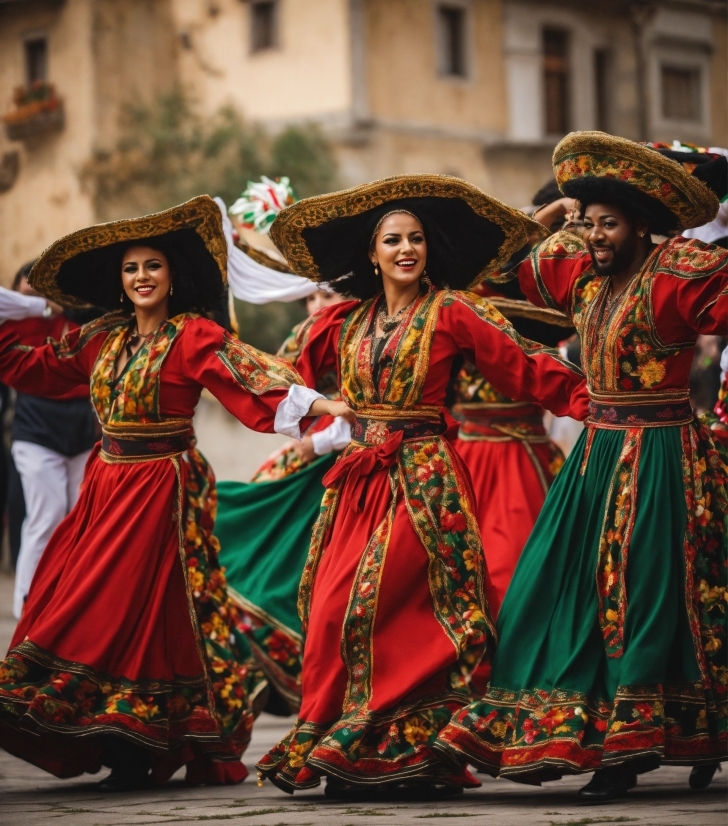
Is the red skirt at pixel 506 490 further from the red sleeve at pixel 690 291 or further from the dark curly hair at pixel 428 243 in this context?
the red sleeve at pixel 690 291

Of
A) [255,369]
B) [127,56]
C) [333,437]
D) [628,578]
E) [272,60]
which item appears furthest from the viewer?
[272,60]

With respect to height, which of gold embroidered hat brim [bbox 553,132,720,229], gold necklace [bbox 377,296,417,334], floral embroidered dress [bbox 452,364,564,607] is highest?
gold embroidered hat brim [bbox 553,132,720,229]

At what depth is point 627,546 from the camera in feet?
18.2

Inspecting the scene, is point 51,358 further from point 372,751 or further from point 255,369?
point 372,751

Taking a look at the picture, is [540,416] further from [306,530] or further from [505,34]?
[505,34]

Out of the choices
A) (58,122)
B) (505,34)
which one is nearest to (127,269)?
(58,122)

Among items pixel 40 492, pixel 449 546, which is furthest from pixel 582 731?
pixel 40 492

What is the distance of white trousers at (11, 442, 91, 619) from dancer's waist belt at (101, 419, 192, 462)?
9.28 feet

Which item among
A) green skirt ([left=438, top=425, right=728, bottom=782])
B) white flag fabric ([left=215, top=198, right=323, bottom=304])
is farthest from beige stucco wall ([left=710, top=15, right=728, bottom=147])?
green skirt ([left=438, top=425, right=728, bottom=782])

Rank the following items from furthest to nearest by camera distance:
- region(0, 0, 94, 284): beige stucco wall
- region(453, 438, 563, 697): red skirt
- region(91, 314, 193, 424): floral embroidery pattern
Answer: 1. region(0, 0, 94, 284): beige stucco wall
2. region(453, 438, 563, 697): red skirt
3. region(91, 314, 193, 424): floral embroidery pattern

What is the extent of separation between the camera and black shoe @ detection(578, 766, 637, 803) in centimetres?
539

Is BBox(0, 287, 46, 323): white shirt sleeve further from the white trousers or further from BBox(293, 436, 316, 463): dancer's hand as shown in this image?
the white trousers

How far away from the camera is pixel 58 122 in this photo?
76.4 feet

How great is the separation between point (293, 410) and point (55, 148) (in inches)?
717
